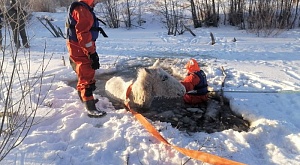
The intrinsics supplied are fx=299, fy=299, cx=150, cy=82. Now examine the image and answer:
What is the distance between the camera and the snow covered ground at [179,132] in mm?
3375

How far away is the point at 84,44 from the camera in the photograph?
4.29 m

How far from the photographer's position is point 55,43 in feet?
35.1

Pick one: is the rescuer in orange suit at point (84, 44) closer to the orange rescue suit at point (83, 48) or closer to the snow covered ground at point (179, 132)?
the orange rescue suit at point (83, 48)

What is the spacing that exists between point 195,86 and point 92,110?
1792mm

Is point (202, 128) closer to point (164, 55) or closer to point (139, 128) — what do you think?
point (139, 128)

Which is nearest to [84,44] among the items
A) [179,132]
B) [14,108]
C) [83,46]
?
[83,46]

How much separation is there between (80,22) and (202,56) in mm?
4532

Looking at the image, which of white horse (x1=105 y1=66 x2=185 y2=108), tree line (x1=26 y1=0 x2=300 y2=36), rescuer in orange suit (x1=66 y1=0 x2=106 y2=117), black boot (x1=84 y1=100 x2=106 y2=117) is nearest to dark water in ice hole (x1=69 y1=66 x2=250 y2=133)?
white horse (x1=105 y1=66 x2=185 y2=108)

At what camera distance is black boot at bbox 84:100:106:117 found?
14.6 feet

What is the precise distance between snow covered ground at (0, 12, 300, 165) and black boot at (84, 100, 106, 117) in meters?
0.10

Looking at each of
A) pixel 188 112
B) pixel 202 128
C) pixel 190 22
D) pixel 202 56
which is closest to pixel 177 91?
pixel 188 112

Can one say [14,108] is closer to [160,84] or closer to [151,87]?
[151,87]

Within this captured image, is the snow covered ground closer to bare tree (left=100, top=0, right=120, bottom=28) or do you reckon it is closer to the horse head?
the horse head

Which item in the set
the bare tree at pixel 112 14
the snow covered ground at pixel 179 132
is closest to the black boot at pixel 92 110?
the snow covered ground at pixel 179 132
